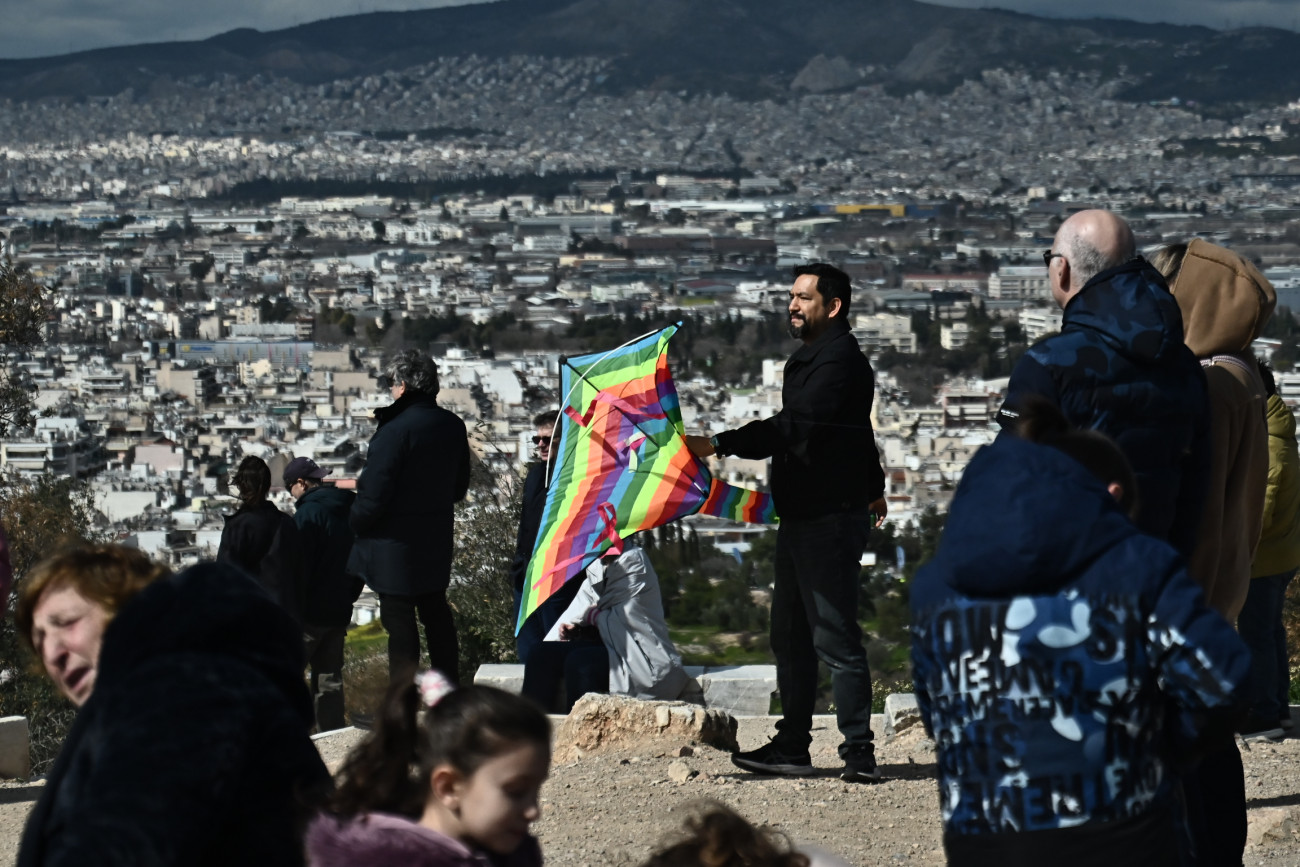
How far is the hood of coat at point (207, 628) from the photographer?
4.51 ft

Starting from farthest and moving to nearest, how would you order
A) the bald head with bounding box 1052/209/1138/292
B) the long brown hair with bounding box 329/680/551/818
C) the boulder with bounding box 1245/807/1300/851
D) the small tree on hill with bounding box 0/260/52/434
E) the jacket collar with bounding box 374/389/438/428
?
the small tree on hill with bounding box 0/260/52/434, the jacket collar with bounding box 374/389/438/428, the boulder with bounding box 1245/807/1300/851, the bald head with bounding box 1052/209/1138/292, the long brown hair with bounding box 329/680/551/818

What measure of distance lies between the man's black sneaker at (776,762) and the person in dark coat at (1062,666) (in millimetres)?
1779

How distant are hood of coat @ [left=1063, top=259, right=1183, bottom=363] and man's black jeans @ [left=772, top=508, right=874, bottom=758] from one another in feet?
3.30

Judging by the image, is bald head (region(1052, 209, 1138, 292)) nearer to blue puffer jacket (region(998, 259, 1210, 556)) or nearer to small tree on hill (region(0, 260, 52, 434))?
blue puffer jacket (region(998, 259, 1210, 556))

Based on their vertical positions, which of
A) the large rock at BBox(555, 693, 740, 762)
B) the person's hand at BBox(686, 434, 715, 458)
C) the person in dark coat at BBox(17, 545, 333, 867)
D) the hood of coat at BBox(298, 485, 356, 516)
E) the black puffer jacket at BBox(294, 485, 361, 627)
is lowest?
the large rock at BBox(555, 693, 740, 762)

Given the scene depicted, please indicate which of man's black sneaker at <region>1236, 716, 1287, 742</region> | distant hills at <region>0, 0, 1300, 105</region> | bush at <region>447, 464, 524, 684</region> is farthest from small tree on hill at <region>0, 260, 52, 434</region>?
distant hills at <region>0, 0, 1300, 105</region>

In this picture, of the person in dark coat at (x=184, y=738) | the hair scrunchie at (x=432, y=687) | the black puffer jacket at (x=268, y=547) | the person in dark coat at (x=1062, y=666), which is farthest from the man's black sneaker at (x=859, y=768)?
the person in dark coat at (x=184, y=738)

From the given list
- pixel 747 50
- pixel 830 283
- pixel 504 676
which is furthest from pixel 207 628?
pixel 747 50

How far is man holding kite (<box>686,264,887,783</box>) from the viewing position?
132 inches

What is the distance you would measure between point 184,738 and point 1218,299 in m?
1.92

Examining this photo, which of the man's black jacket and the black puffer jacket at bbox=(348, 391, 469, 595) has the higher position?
the man's black jacket

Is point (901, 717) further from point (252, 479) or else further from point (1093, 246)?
point (1093, 246)

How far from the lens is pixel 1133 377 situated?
2348 mm

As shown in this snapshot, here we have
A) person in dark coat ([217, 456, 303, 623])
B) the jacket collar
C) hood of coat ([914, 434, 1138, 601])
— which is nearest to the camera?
hood of coat ([914, 434, 1138, 601])
